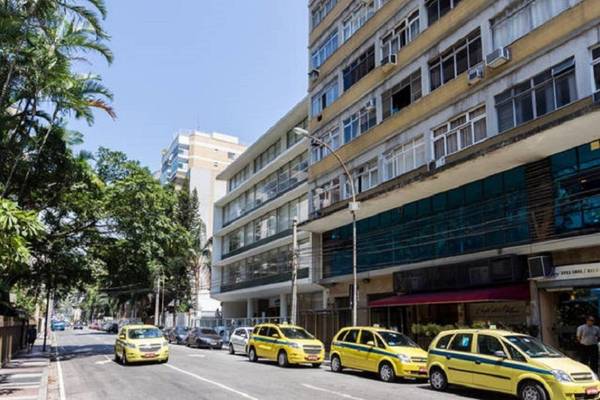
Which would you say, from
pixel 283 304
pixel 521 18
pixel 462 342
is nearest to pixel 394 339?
pixel 462 342

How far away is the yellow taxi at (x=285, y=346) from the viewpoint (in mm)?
20281

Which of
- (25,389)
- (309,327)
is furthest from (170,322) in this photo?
(25,389)

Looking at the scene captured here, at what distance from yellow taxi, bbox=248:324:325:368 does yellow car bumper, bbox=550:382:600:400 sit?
10416 mm

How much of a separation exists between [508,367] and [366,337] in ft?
20.0

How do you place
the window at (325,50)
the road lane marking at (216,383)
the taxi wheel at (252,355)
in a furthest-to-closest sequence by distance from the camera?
the window at (325,50)
the taxi wheel at (252,355)
the road lane marking at (216,383)

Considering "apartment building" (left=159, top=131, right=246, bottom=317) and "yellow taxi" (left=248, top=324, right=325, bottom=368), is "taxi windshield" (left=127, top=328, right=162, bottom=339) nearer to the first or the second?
"yellow taxi" (left=248, top=324, right=325, bottom=368)

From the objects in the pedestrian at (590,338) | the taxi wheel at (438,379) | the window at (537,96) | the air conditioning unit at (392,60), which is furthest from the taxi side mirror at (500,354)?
the air conditioning unit at (392,60)

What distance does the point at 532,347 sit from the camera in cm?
1272

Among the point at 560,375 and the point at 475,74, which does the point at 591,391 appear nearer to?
the point at 560,375

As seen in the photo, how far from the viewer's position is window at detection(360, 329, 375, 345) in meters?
17.5

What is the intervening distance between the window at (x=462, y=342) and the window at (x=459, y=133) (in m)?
8.51

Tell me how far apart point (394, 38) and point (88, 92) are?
14059 mm

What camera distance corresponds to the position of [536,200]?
1780cm

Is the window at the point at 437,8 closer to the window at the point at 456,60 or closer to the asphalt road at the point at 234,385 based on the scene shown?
the window at the point at 456,60
